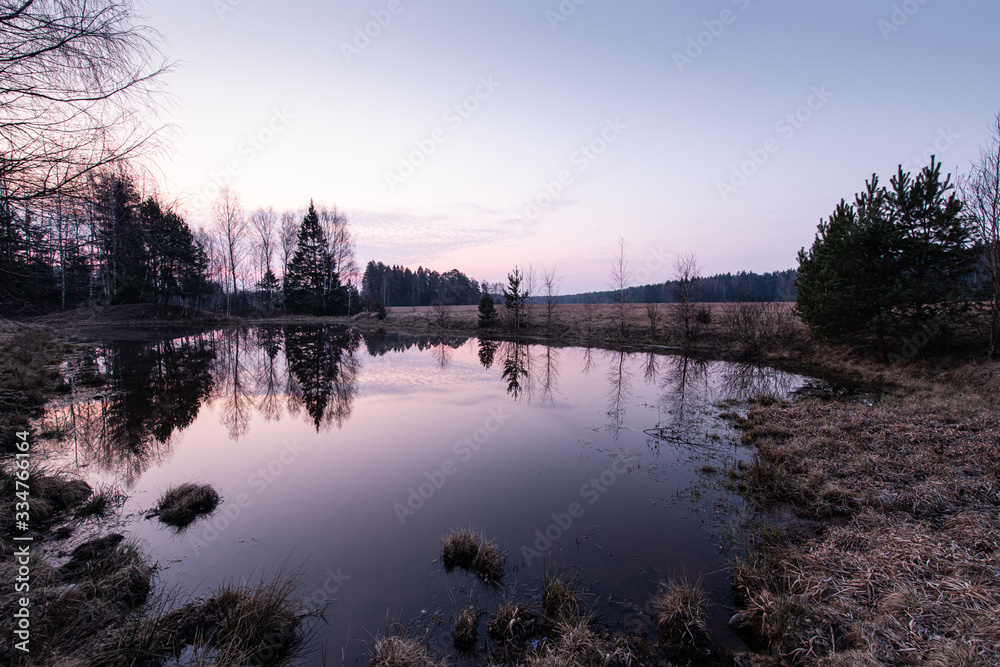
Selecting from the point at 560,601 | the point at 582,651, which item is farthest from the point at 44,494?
the point at 582,651

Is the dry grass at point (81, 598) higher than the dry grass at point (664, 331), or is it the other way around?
the dry grass at point (664, 331)

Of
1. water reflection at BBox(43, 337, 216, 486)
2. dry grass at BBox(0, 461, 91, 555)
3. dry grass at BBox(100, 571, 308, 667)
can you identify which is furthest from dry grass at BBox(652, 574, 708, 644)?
water reflection at BBox(43, 337, 216, 486)

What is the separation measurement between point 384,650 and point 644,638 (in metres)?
2.46

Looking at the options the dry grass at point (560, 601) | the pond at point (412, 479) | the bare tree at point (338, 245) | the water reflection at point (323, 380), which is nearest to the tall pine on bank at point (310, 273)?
the bare tree at point (338, 245)

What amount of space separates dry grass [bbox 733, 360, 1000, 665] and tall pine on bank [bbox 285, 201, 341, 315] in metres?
54.5

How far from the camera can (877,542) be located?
16.0ft

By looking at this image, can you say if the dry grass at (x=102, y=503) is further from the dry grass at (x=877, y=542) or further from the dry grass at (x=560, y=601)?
the dry grass at (x=877, y=542)

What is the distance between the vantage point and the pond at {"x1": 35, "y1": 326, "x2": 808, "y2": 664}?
15.5ft

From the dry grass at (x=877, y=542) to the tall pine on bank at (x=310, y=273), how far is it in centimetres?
5453

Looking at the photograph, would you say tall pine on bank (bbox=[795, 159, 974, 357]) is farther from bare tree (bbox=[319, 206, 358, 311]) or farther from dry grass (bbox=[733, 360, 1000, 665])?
bare tree (bbox=[319, 206, 358, 311])

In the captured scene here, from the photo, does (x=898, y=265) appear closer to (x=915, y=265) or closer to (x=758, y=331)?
(x=915, y=265)

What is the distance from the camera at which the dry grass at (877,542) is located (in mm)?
3383

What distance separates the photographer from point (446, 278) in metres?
111

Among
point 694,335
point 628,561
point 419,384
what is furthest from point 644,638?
point 694,335
